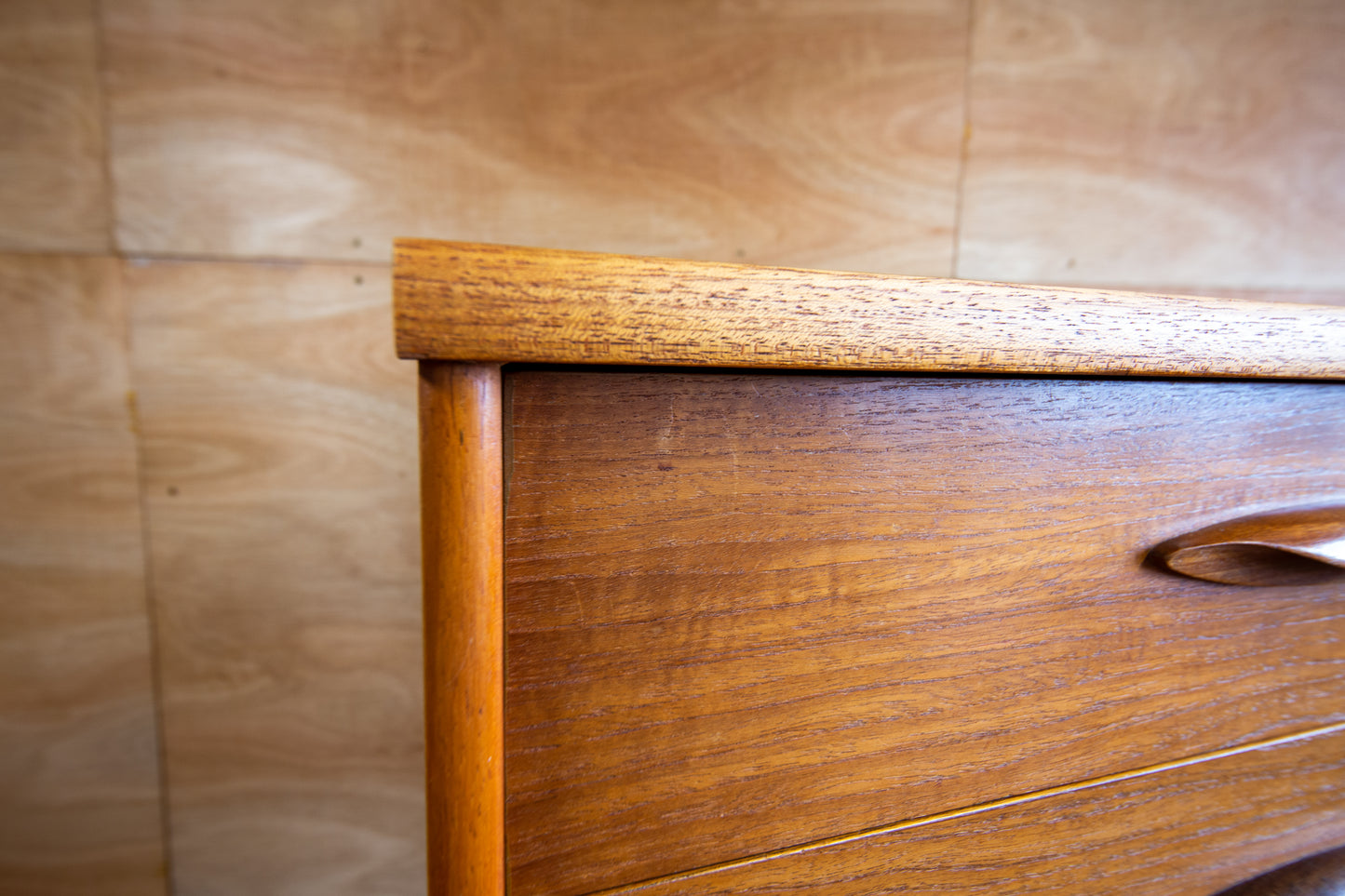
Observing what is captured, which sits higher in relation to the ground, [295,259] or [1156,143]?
[1156,143]

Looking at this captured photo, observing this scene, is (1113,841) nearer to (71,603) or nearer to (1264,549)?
(1264,549)

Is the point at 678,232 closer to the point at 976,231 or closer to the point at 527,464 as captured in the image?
the point at 976,231

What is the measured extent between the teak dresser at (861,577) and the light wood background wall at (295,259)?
17.7 inches

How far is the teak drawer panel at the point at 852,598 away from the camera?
0.18 m

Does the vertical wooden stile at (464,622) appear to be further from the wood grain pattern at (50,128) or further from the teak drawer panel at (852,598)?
the wood grain pattern at (50,128)

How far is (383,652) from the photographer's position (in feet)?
1.98

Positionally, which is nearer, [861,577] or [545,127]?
[861,577]

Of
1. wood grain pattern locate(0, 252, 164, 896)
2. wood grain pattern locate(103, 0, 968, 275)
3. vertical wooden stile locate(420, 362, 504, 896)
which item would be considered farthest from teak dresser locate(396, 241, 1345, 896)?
wood grain pattern locate(0, 252, 164, 896)

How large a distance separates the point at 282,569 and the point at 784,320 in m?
0.57

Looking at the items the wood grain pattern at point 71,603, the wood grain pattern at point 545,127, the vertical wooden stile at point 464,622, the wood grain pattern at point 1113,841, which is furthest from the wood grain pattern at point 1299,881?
the wood grain pattern at point 71,603

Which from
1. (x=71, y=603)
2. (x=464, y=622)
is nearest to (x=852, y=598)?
(x=464, y=622)

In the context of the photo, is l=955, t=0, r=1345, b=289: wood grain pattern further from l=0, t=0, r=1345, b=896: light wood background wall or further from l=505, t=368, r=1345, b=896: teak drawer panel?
l=505, t=368, r=1345, b=896: teak drawer panel

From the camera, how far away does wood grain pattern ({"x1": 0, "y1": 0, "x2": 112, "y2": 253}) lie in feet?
1.66

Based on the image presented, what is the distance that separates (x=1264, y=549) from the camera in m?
0.24
